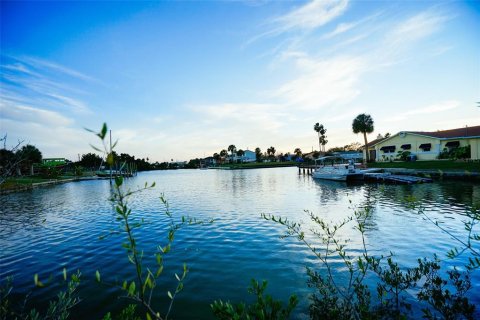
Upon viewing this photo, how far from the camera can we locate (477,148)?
38656 millimetres

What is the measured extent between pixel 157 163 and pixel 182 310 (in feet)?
615

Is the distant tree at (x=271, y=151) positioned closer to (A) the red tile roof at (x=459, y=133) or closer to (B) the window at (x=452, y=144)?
(A) the red tile roof at (x=459, y=133)

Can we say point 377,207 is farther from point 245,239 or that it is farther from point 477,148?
point 477,148

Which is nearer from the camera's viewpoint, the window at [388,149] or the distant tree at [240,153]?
the window at [388,149]

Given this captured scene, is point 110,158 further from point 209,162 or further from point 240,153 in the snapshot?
point 209,162

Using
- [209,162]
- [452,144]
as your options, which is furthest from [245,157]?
[452,144]

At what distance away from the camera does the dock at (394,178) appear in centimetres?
2970

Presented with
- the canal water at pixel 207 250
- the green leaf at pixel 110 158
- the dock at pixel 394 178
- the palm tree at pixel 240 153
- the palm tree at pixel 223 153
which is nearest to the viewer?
the green leaf at pixel 110 158

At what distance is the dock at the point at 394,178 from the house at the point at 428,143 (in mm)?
16704

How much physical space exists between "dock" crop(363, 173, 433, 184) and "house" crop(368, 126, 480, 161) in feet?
54.8

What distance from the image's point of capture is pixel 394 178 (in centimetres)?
3145

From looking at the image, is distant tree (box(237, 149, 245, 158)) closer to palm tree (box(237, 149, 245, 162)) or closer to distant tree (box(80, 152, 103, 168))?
palm tree (box(237, 149, 245, 162))

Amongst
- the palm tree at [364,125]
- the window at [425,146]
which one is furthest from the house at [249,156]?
the window at [425,146]

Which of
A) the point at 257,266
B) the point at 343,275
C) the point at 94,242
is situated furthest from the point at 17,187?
the point at 343,275
